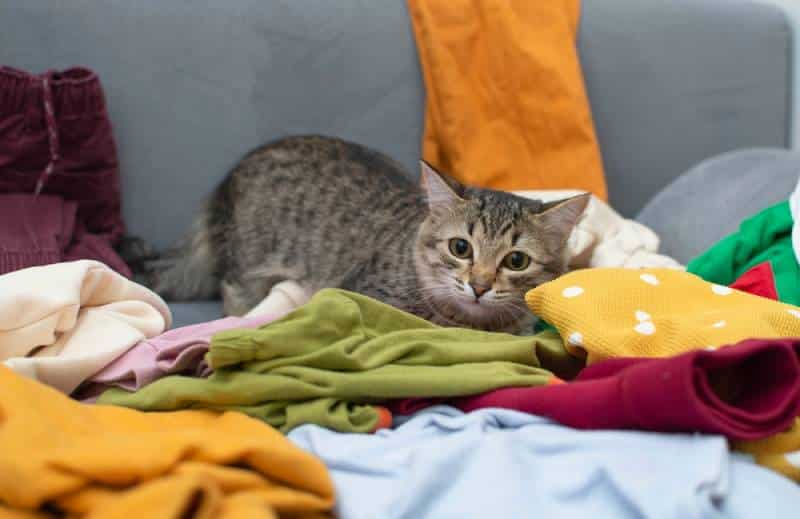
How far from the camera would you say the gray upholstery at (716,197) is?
1.91 metres

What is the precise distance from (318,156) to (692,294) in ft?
3.35

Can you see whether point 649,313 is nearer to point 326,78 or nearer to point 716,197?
point 716,197

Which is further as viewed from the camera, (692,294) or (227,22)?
(227,22)

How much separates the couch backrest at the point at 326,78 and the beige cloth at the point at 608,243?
0.41 m

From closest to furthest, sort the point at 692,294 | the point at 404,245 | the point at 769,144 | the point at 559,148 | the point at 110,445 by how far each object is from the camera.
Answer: the point at 110,445 → the point at 692,294 → the point at 404,245 → the point at 559,148 → the point at 769,144

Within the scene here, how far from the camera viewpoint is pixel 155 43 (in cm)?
197

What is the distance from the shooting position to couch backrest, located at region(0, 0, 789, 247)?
1949mm

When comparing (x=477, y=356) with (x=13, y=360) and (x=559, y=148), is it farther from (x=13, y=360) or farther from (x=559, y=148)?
(x=559, y=148)

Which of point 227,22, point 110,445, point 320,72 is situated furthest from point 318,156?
point 110,445

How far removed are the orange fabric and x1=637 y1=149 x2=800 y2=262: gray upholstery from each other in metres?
0.20

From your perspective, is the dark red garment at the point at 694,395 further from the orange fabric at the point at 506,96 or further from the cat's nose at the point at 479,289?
the orange fabric at the point at 506,96

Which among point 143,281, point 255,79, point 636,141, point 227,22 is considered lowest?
point 143,281

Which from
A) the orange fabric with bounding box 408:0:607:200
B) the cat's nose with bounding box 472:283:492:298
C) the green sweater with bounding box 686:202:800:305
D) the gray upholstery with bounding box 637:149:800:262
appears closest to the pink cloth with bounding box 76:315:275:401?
the cat's nose with bounding box 472:283:492:298

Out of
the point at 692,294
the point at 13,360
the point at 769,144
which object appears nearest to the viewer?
the point at 13,360
